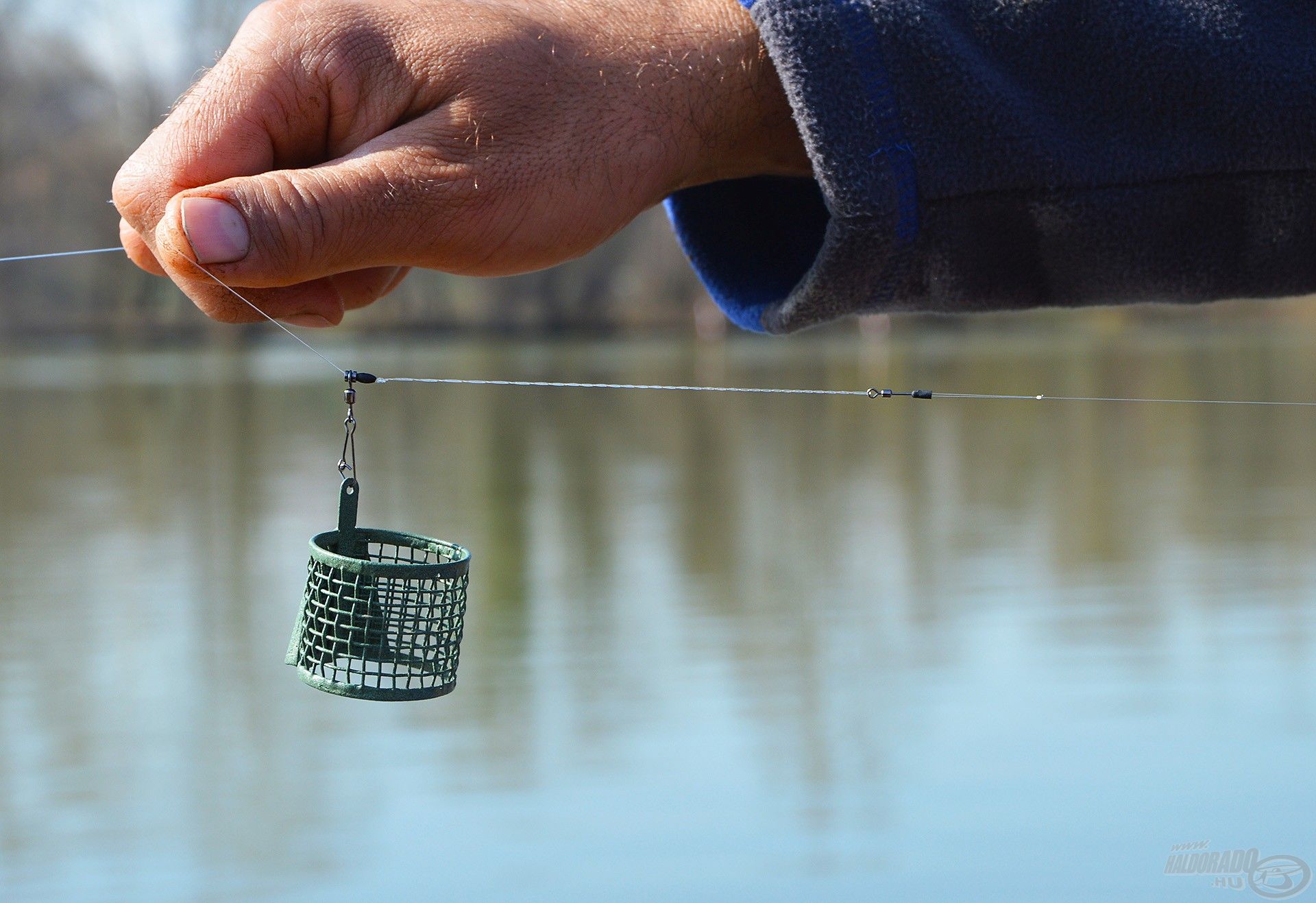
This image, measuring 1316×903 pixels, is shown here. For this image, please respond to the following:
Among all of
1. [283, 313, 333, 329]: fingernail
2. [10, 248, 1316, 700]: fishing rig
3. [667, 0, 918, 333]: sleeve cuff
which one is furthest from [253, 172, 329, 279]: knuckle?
[667, 0, 918, 333]: sleeve cuff

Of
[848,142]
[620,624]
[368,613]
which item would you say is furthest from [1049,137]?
[620,624]

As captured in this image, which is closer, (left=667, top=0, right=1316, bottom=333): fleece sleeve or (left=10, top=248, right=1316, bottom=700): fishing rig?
(left=667, top=0, right=1316, bottom=333): fleece sleeve

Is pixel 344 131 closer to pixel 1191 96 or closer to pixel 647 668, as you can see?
pixel 1191 96

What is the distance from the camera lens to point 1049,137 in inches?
68.4

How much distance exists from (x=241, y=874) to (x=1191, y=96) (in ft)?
13.5

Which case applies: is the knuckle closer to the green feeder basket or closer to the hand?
the hand

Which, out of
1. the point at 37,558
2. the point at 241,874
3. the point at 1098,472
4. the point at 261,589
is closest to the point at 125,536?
the point at 37,558

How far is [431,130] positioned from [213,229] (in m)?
0.26

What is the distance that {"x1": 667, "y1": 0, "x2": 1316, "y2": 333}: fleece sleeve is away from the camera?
170cm

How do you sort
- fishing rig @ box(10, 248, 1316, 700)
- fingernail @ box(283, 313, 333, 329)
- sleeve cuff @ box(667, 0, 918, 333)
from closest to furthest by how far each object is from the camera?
1. sleeve cuff @ box(667, 0, 918, 333)
2. fingernail @ box(283, 313, 333, 329)
3. fishing rig @ box(10, 248, 1316, 700)

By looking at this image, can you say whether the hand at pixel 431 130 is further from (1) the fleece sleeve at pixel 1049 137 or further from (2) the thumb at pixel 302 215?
(1) the fleece sleeve at pixel 1049 137

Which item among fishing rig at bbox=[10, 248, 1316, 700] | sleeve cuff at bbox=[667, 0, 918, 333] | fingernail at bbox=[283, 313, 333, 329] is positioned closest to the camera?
sleeve cuff at bbox=[667, 0, 918, 333]

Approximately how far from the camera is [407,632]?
7.65 feet

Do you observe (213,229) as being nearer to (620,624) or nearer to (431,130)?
(431,130)
